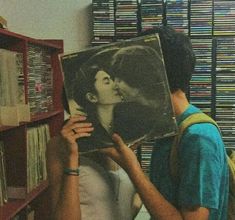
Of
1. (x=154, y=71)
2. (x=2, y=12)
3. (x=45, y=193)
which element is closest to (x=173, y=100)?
(x=154, y=71)

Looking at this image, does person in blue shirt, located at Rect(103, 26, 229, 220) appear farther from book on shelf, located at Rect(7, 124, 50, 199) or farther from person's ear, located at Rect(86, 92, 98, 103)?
book on shelf, located at Rect(7, 124, 50, 199)

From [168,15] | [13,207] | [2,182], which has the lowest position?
[13,207]

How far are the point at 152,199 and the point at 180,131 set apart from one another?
0.56 feet

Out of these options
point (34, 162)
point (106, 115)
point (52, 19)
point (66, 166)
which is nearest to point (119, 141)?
point (106, 115)

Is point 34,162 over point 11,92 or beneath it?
beneath

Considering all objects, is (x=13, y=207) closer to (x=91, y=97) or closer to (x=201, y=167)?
(x=91, y=97)

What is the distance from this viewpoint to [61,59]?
39.0 inches

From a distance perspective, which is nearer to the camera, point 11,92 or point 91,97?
point 91,97

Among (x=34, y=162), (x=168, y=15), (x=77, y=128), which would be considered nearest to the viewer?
(x=77, y=128)

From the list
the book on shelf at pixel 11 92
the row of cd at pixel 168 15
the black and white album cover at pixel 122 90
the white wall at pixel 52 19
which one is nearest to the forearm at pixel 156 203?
the black and white album cover at pixel 122 90

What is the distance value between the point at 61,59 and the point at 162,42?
249 mm

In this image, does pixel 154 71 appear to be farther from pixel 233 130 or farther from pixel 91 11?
pixel 91 11

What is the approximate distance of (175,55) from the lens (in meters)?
0.95

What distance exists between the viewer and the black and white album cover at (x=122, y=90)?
0.94m
